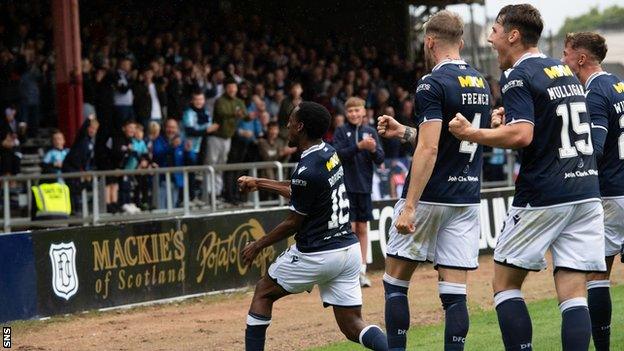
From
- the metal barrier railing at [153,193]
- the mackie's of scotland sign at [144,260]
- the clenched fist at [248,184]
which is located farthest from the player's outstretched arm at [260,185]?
the metal barrier railing at [153,193]

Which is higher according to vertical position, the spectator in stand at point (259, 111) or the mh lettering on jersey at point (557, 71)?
the mh lettering on jersey at point (557, 71)

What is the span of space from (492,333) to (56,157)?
9.37 m

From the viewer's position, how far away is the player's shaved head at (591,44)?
862 centimetres

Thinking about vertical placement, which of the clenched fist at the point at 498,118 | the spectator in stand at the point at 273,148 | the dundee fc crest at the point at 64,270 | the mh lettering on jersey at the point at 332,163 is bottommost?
the dundee fc crest at the point at 64,270

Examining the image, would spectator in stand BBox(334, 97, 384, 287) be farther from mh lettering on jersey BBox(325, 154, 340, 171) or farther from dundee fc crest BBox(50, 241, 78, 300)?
mh lettering on jersey BBox(325, 154, 340, 171)

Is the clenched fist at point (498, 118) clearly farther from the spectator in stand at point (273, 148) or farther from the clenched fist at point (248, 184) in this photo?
the spectator in stand at point (273, 148)

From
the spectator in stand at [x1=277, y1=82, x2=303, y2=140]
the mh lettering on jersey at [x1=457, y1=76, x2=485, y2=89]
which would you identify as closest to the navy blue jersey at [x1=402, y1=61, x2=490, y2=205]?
the mh lettering on jersey at [x1=457, y1=76, x2=485, y2=89]

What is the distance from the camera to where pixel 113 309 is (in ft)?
42.8

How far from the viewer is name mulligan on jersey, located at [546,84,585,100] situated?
22.7ft

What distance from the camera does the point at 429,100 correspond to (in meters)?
7.70

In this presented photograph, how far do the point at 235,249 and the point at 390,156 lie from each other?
6.78m

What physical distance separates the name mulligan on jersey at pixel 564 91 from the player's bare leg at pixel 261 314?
7.77 feet

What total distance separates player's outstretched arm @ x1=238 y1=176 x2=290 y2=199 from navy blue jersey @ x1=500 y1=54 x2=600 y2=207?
2.03 meters

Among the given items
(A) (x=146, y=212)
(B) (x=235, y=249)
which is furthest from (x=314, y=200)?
(A) (x=146, y=212)
